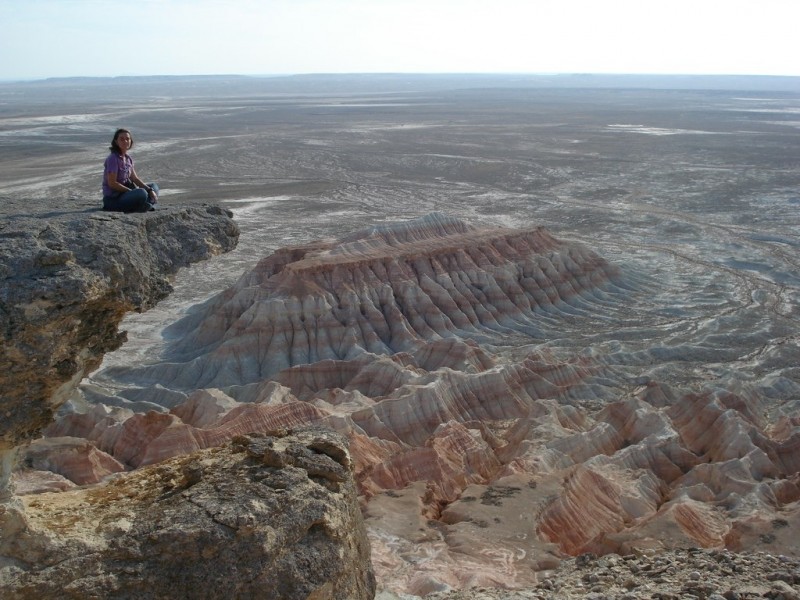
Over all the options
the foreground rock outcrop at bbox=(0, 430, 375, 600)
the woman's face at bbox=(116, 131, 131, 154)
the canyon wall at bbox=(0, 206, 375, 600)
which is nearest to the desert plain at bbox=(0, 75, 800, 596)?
the woman's face at bbox=(116, 131, 131, 154)

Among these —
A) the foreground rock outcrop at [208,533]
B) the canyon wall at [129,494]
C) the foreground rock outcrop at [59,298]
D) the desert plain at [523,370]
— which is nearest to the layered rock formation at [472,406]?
the desert plain at [523,370]

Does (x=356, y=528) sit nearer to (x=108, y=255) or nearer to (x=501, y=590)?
(x=501, y=590)

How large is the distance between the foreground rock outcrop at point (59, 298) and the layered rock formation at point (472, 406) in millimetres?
5301

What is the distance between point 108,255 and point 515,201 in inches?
2093

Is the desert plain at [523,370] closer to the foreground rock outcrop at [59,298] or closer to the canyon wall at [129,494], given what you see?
the foreground rock outcrop at [59,298]

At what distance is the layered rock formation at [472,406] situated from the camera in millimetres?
12898

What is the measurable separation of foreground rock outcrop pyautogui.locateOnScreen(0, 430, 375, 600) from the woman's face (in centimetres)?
329

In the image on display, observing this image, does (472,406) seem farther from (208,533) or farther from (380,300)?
(208,533)

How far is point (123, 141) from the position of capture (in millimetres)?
8180

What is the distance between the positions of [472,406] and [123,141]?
45.0 feet

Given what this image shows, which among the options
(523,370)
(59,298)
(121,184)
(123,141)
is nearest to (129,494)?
(59,298)

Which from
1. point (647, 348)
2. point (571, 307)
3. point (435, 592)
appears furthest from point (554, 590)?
point (571, 307)

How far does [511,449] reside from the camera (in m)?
17.6

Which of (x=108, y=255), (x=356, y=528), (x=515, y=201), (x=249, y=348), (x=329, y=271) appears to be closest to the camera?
(x=108, y=255)
